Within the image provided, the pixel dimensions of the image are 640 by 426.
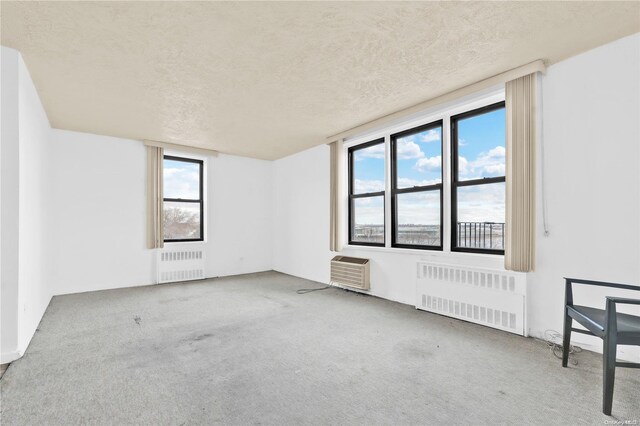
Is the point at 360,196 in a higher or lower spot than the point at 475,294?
higher

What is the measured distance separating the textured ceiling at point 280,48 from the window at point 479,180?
1.92 ft

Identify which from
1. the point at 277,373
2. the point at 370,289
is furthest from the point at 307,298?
the point at 277,373

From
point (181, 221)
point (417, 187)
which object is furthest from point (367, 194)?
point (181, 221)

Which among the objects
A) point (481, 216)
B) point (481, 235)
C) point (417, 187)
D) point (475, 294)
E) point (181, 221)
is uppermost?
point (417, 187)

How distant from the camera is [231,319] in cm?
351

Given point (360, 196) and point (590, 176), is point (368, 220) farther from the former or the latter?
point (590, 176)

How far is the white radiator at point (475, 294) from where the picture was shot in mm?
2907

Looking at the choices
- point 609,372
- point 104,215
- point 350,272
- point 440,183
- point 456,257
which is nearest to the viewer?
point 609,372

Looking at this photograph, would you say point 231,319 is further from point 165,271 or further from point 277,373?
point 165,271

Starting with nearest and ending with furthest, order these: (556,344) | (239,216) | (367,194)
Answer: (556,344), (367,194), (239,216)

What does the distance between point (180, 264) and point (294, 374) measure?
428 cm

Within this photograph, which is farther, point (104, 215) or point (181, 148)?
point (181, 148)

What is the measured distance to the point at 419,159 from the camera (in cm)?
419

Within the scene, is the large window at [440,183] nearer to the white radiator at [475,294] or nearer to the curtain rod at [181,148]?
the white radiator at [475,294]
